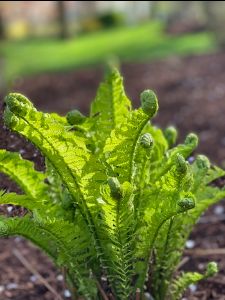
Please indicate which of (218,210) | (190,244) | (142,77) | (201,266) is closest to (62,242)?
(201,266)

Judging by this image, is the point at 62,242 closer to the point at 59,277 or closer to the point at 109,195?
the point at 109,195

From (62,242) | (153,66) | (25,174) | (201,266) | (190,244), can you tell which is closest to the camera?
(62,242)

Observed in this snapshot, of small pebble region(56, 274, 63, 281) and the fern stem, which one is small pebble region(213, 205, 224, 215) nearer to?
small pebble region(56, 274, 63, 281)

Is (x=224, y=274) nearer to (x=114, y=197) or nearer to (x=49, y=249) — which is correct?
(x=49, y=249)

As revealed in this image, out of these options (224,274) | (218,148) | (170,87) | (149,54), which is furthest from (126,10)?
(224,274)

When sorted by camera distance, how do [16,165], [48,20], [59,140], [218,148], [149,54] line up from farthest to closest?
[48,20] → [149,54] → [218,148] → [16,165] → [59,140]

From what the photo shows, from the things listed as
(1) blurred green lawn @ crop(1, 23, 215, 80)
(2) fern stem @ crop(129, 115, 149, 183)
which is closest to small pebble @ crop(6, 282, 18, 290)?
(2) fern stem @ crop(129, 115, 149, 183)
